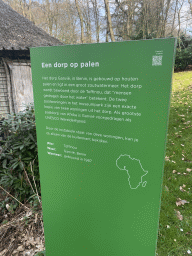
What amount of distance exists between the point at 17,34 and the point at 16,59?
0.92m

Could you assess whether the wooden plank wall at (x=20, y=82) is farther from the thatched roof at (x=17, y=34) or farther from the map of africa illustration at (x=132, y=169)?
the map of africa illustration at (x=132, y=169)

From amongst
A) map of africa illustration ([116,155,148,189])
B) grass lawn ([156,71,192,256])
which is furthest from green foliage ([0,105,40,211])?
grass lawn ([156,71,192,256])

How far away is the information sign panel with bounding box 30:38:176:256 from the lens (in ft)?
4.67

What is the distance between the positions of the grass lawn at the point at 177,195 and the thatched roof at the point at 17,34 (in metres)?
5.39

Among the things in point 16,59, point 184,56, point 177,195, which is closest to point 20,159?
point 177,195

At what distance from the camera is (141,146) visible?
1.51 meters

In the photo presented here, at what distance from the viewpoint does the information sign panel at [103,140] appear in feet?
4.67

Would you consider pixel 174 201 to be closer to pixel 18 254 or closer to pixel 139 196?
pixel 139 196

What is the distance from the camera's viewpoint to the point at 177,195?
359cm

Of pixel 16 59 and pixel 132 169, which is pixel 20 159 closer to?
pixel 132 169

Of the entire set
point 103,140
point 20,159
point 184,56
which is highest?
point 184,56

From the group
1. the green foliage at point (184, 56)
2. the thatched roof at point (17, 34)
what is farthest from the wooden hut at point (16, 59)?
the green foliage at point (184, 56)

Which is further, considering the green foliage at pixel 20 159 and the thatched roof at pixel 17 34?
the thatched roof at pixel 17 34

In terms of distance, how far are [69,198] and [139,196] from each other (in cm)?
72
